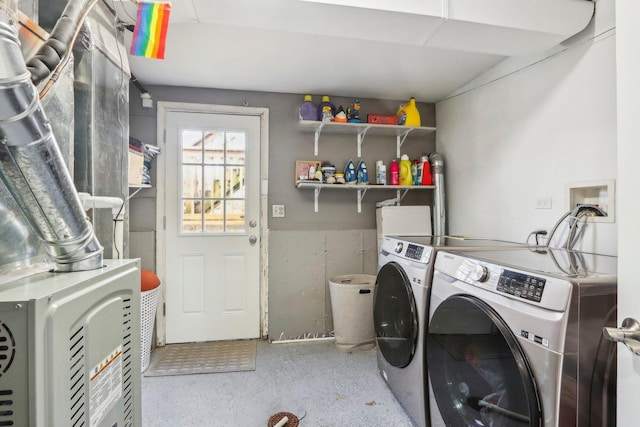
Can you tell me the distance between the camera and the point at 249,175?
8.41 ft

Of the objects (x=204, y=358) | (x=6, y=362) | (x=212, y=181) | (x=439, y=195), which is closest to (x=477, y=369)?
(x=6, y=362)

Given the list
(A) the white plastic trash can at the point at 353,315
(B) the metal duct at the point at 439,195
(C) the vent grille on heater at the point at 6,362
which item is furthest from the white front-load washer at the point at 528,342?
(B) the metal duct at the point at 439,195

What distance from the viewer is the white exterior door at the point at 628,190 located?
644mm

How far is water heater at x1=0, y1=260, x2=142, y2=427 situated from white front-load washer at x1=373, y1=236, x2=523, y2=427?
1.18 meters

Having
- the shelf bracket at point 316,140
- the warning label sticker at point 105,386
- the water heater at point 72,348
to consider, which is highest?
the shelf bracket at point 316,140

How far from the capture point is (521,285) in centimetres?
93

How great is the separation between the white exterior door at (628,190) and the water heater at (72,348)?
1186 mm

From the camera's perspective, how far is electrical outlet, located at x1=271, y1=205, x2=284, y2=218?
8.46ft

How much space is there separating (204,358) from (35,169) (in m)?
2.05

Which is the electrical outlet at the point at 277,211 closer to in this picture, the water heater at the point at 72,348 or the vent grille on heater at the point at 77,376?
the water heater at the point at 72,348

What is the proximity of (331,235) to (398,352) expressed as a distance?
48.5 inches

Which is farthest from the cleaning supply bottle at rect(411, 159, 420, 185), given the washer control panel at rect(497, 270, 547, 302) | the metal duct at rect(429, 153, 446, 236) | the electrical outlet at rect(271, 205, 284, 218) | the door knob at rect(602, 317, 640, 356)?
the door knob at rect(602, 317, 640, 356)

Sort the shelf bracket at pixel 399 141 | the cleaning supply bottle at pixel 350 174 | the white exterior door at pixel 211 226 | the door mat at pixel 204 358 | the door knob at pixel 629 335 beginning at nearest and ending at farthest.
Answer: the door knob at pixel 629 335 < the door mat at pixel 204 358 < the white exterior door at pixel 211 226 < the cleaning supply bottle at pixel 350 174 < the shelf bracket at pixel 399 141

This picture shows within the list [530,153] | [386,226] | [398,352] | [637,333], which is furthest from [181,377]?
[530,153]
